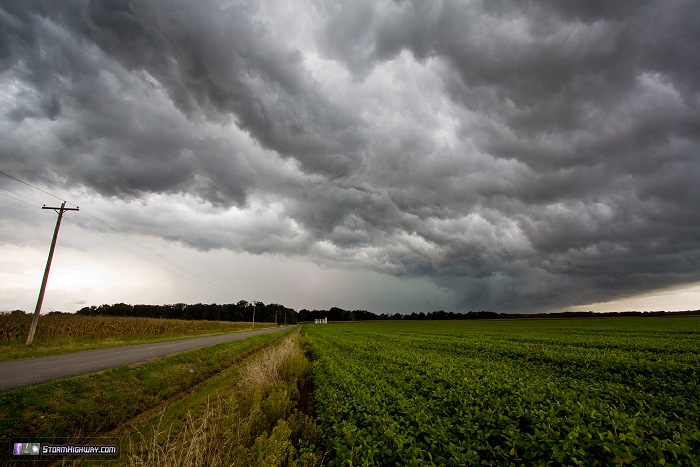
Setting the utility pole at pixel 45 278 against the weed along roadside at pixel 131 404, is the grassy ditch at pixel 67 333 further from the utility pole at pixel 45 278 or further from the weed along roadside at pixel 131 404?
the weed along roadside at pixel 131 404

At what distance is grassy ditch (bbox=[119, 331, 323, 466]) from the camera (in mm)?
5492

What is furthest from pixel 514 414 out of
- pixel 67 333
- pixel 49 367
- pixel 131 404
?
pixel 67 333

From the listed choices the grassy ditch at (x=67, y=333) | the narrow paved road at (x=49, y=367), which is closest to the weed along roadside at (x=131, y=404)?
the narrow paved road at (x=49, y=367)

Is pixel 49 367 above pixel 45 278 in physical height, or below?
below

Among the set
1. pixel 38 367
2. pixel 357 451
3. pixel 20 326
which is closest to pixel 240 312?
pixel 20 326

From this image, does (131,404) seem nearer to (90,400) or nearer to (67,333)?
(90,400)

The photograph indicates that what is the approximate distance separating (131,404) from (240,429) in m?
8.31

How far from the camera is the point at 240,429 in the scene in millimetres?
7496

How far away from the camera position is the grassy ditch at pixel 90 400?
9.62 metres

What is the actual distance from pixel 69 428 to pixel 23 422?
3.91ft

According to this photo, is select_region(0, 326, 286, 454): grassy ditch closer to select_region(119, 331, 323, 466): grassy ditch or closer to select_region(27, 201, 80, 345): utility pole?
select_region(119, 331, 323, 466): grassy ditch

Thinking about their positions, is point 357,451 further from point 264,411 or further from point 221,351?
point 221,351

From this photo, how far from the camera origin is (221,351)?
2561 cm

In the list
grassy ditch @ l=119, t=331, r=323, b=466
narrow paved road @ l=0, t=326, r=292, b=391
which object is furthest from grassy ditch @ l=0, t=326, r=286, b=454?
grassy ditch @ l=119, t=331, r=323, b=466
